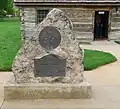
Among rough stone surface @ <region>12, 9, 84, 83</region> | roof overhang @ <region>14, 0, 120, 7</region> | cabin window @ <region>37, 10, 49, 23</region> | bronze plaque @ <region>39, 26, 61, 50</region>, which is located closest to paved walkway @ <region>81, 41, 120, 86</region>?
rough stone surface @ <region>12, 9, 84, 83</region>

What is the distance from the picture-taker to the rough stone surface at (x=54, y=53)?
7.85 meters

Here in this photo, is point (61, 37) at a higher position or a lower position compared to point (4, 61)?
higher

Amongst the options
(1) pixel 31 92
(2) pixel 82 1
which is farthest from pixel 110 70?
(2) pixel 82 1

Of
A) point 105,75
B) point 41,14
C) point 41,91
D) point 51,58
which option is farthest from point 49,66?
point 41,14

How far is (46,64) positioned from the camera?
788 cm

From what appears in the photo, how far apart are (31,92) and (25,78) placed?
14.7 inches

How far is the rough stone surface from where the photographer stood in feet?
25.8

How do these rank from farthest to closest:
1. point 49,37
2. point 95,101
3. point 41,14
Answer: point 41,14 → point 49,37 → point 95,101

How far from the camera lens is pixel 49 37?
784cm

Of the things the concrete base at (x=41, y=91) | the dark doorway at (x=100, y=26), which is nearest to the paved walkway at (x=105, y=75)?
the concrete base at (x=41, y=91)

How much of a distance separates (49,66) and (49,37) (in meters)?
0.63

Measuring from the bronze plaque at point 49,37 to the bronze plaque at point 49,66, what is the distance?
268 millimetres

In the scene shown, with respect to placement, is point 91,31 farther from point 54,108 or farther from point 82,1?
point 54,108

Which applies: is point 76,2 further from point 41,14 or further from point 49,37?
point 49,37
